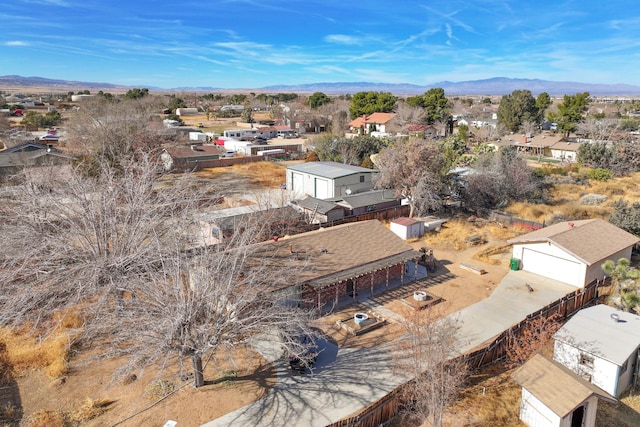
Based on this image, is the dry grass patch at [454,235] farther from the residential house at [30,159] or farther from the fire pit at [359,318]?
the residential house at [30,159]

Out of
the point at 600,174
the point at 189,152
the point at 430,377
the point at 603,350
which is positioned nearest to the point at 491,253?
the point at 603,350

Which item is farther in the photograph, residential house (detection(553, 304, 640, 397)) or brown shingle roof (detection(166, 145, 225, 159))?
brown shingle roof (detection(166, 145, 225, 159))

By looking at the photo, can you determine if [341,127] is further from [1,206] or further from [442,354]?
[442,354]

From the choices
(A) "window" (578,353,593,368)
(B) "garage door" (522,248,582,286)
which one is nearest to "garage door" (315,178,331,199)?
(B) "garage door" (522,248,582,286)

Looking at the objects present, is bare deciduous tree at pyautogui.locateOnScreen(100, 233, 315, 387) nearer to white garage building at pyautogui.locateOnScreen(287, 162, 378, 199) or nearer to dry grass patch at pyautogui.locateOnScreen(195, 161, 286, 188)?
white garage building at pyautogui.locateOnScreen(287, 162, 378, 199)

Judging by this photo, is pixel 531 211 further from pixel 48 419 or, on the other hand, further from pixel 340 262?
pixel 48 419
